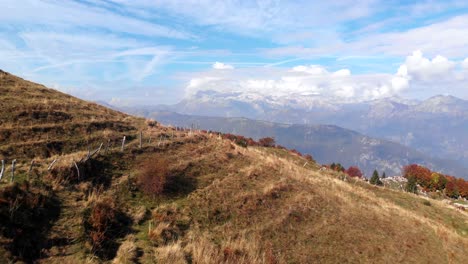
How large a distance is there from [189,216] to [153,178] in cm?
461

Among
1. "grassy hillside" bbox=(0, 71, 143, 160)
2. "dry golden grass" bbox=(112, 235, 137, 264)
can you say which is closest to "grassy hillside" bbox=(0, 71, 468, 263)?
"dry golden grass" bbox=(112, 235, 137, 264)

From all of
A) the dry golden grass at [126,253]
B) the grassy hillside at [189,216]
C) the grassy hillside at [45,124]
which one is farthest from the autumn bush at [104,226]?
the grassy hillside at [45,124]

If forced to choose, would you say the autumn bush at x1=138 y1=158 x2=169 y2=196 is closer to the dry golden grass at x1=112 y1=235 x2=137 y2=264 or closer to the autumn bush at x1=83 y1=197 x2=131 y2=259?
the autumn bush at x1=83 y1=197 x2=131 y2=259

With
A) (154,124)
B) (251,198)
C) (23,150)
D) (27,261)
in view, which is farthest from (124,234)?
(154,124)

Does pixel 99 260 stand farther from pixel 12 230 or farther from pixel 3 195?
pixel 3 195

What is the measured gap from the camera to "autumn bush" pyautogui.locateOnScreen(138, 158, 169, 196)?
23.3m

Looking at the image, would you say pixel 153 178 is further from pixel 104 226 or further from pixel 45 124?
pixel 45 124

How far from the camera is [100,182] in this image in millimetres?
22656

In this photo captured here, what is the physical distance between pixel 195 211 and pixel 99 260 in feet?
27.6

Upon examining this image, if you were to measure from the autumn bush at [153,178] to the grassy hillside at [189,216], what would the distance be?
8 centimetres

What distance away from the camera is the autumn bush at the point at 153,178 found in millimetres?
23281

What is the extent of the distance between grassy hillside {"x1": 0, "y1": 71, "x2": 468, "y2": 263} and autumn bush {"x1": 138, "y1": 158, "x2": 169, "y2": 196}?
0.26 feet

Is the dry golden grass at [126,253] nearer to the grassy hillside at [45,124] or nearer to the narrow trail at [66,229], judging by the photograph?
the narrow trail at [66,229]

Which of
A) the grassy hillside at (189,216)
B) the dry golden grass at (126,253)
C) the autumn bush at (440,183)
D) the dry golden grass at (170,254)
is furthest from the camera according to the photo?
the autumn bush at (440,183)
